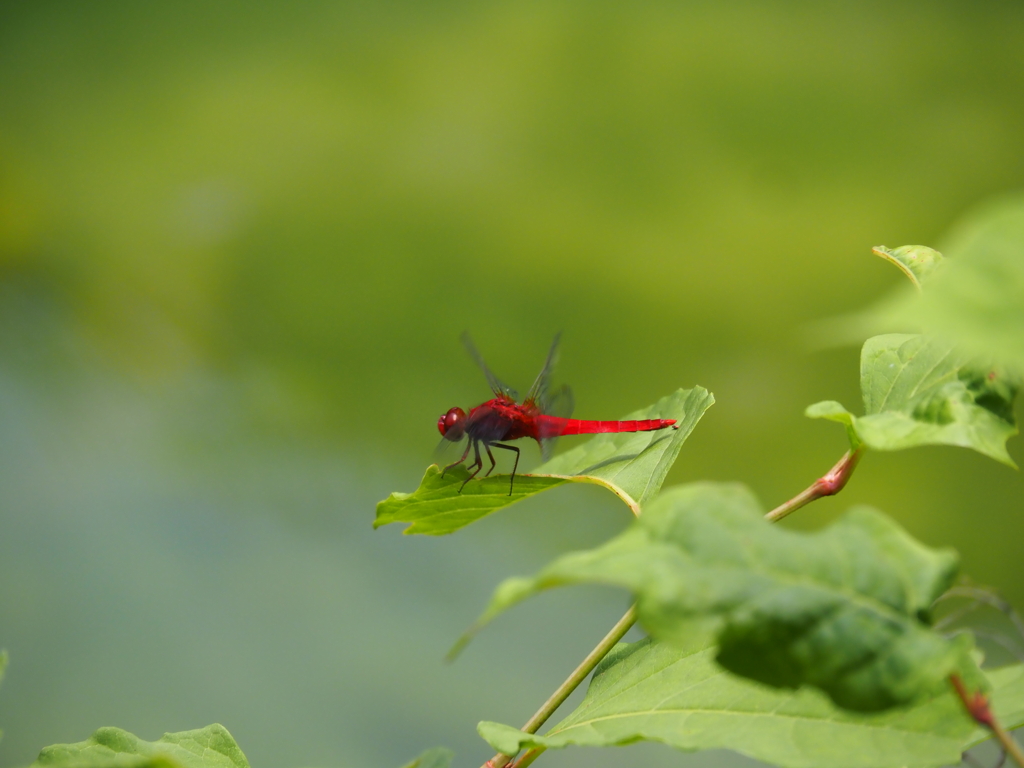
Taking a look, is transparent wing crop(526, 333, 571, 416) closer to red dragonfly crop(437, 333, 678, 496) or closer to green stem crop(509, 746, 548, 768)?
red dragonfly crop(437, 333, 678, 496)

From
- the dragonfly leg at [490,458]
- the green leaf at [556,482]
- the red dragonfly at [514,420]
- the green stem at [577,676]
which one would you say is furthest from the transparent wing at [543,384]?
the green stem at [577,676]

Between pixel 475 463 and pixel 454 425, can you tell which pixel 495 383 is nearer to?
pixel 454 425

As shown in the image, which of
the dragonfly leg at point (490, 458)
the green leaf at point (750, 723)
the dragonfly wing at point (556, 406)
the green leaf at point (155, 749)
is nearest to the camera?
the green leaf at point (750, 723)

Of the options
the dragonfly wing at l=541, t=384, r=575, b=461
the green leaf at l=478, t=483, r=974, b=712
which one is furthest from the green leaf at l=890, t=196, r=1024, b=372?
the dragonfly wing at l=541, t=384, r=575, b=461

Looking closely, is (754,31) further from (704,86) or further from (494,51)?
(494,51)

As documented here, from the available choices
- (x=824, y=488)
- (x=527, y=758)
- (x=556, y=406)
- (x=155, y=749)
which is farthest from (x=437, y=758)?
(x=556, y=406)

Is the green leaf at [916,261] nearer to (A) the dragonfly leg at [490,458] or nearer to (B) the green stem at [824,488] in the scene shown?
(B) the green stem at [824,488]

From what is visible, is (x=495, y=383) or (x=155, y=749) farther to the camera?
(x=495, y=383)
